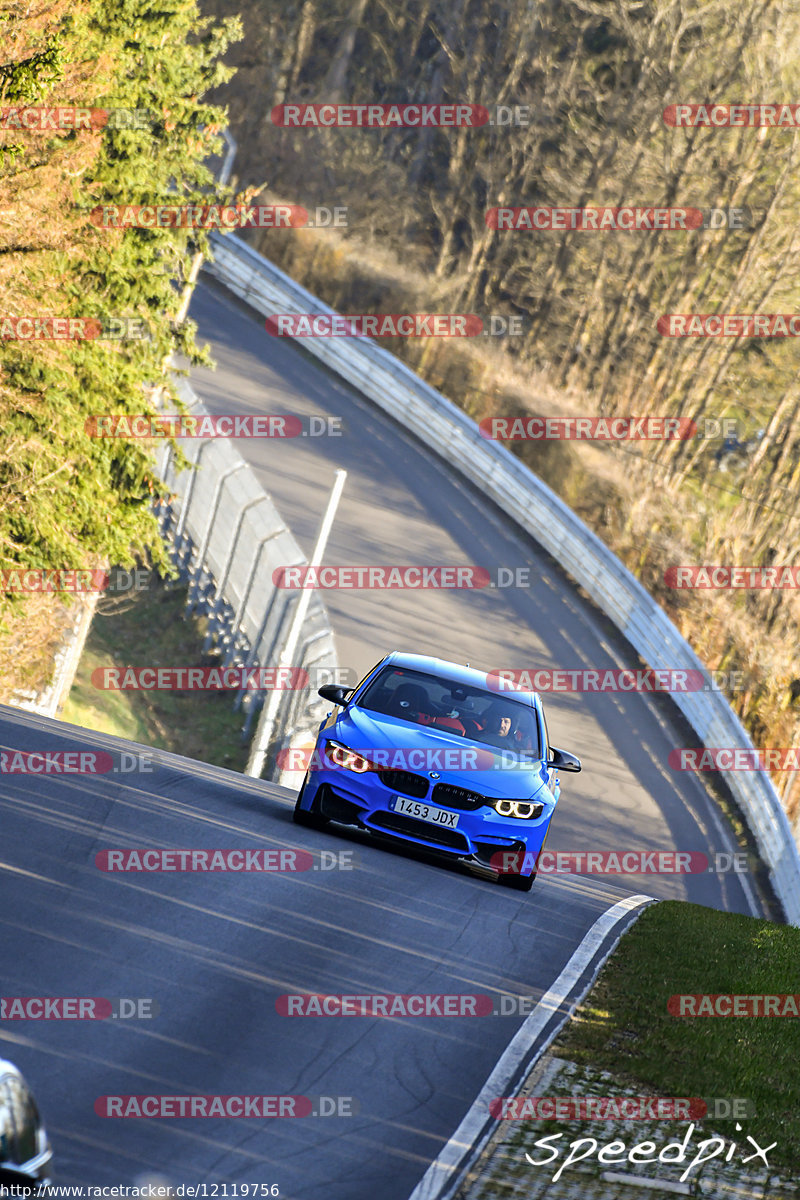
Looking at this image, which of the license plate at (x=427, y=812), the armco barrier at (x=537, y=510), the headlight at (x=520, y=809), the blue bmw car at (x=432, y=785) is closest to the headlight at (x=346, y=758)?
the blue bmw car at (x=432, y=785)

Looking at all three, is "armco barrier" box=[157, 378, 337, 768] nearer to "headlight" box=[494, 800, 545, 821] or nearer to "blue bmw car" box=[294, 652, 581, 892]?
"blue bmw car" box=[294, 652, 581, 892]

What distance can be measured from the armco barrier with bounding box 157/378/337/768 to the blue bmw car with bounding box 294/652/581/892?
39.9 ft

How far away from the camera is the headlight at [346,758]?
37.5 feet

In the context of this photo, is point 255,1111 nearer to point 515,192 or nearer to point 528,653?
point 528,653

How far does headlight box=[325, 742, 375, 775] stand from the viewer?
11.4m

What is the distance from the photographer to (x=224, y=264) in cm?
4716

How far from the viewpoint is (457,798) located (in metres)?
11.4

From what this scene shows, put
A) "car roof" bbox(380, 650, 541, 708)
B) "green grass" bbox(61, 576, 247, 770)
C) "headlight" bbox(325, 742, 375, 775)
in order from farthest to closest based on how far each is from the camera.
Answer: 1. "green grass" bbox(61, 576, 247, 770)
2. "car roof" bbox(380, 650, 541, 708)
3. "headlight" bbox(325, 742, 375, 775)

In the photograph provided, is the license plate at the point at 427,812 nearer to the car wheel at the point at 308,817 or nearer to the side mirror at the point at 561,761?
the car wheel at the point at 308,817

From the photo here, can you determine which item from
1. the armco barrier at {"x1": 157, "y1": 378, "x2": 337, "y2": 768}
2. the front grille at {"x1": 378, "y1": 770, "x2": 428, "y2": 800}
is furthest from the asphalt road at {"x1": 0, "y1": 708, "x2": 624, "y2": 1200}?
the armco barrier at {"x1": 157, "y1": 378, "x2": 337, "y2": 768}

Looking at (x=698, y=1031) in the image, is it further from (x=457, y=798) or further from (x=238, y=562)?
(x=238, y=562)

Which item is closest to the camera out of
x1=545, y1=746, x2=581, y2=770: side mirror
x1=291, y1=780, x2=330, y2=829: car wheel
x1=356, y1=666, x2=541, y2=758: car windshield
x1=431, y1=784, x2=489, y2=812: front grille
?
x1=431, y1=784, x2=489, y2=812: front grille

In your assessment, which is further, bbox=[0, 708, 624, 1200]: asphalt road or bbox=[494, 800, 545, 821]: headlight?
bbox=[494, 800, 545, 821]: headlight

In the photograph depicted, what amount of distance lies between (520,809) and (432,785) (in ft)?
2.54
